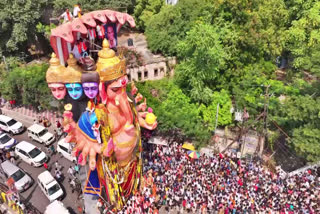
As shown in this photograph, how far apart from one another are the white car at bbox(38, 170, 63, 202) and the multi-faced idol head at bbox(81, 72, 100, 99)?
867cm

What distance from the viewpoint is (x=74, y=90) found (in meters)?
14.3

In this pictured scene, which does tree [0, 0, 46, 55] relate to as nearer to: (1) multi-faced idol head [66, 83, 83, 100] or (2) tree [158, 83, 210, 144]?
(2) tree [158, 83, 210, 144]

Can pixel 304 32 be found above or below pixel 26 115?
above

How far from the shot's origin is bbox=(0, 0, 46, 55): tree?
31.0 metres

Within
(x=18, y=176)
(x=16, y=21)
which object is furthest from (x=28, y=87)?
(x=18, y=176)

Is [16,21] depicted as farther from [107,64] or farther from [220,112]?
[220,112]

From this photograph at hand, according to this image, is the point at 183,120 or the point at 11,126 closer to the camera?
the point at 183,120

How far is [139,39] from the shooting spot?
128 feet

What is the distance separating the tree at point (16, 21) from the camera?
31.0 metres

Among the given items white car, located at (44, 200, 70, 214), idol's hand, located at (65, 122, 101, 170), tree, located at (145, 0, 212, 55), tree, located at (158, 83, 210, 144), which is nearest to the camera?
idol's hand, located at (65, 122, 101, 170)

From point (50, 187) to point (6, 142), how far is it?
775 centimetres

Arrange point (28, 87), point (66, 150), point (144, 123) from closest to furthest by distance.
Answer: point (144, 123), point (66, 150), point (28, 87)

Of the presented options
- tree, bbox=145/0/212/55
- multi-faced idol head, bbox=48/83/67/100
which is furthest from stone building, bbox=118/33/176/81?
multi-faced idol head, bbox=48/83/67/100

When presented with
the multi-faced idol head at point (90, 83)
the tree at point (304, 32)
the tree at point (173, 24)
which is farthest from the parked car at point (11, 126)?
the tree at point (304, 32)
